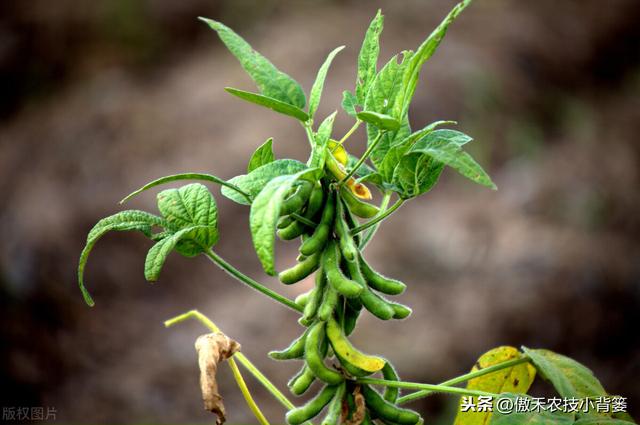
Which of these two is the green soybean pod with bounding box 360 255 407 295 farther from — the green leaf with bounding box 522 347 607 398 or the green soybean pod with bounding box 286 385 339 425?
the green leaf with bounding box 522 347 607 398

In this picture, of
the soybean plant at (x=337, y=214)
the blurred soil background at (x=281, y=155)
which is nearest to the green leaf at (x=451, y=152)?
the soybean plant at (x=337, y=214)

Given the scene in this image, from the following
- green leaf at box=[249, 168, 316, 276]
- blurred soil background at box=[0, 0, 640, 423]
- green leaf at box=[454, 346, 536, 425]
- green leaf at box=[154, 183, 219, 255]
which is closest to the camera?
green leaf at box=[249, 168, 316, 276]

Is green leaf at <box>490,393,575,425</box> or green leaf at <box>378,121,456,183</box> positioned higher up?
green leaf at <box>378,121,456,183</box>

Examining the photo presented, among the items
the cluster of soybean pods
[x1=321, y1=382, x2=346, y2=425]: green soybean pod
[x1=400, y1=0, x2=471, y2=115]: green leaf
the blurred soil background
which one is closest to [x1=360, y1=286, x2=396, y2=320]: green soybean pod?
the cluster of soybean pods

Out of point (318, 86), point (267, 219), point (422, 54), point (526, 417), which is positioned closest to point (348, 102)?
point (318, 86)

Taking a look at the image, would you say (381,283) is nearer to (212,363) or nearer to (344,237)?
(344,237)

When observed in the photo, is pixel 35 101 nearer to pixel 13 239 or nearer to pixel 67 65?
pixel 67 65

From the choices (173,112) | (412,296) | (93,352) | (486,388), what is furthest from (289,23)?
(486,388)
